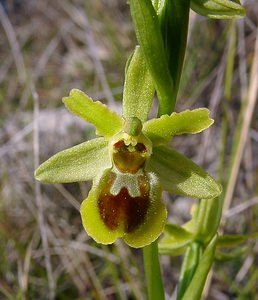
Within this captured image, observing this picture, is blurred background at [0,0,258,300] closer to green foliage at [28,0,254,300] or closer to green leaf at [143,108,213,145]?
green foliage at [28,0,254,300]

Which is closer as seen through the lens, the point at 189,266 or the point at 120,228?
the point at 120,228

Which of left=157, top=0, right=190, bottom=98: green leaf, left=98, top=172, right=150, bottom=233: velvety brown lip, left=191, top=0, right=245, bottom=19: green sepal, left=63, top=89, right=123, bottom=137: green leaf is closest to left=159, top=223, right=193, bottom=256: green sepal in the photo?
left=98, top=172, right=150, bottom=233: velvety brown lip

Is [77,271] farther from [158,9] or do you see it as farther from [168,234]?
[158,9]

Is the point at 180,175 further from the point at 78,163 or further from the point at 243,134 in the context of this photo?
the point at 243,134

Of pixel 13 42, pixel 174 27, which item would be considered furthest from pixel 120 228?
pixel 13 42

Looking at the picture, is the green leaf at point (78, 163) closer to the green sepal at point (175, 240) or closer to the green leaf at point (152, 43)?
the green leaf at point (152, 43)

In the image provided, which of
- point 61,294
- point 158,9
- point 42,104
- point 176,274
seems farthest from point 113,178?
point 42,104
